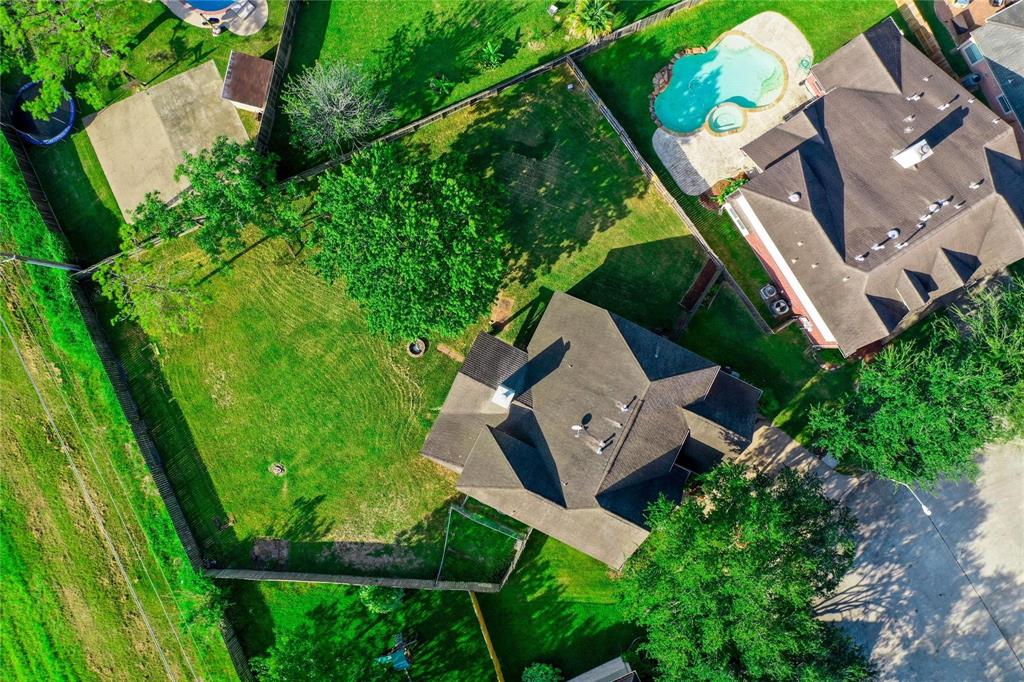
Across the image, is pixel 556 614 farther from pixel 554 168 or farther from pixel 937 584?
pixel 554 168

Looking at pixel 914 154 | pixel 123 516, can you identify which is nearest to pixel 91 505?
pixel 123 516

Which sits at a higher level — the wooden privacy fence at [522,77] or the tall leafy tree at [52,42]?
the tall leafy tree at [52,42]

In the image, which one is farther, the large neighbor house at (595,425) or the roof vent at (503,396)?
the roof vent at (503,396)

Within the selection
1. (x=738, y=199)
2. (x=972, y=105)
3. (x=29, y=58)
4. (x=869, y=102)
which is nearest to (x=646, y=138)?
(x=738, y=199)

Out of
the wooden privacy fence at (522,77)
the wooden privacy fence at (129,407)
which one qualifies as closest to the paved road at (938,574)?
the wooden privacy fence at (522,77)

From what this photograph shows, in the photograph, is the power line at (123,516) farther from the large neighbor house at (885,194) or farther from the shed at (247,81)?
the large neighbor house at (885,194)

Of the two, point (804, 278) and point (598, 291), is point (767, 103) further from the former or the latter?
point (598, 291)
